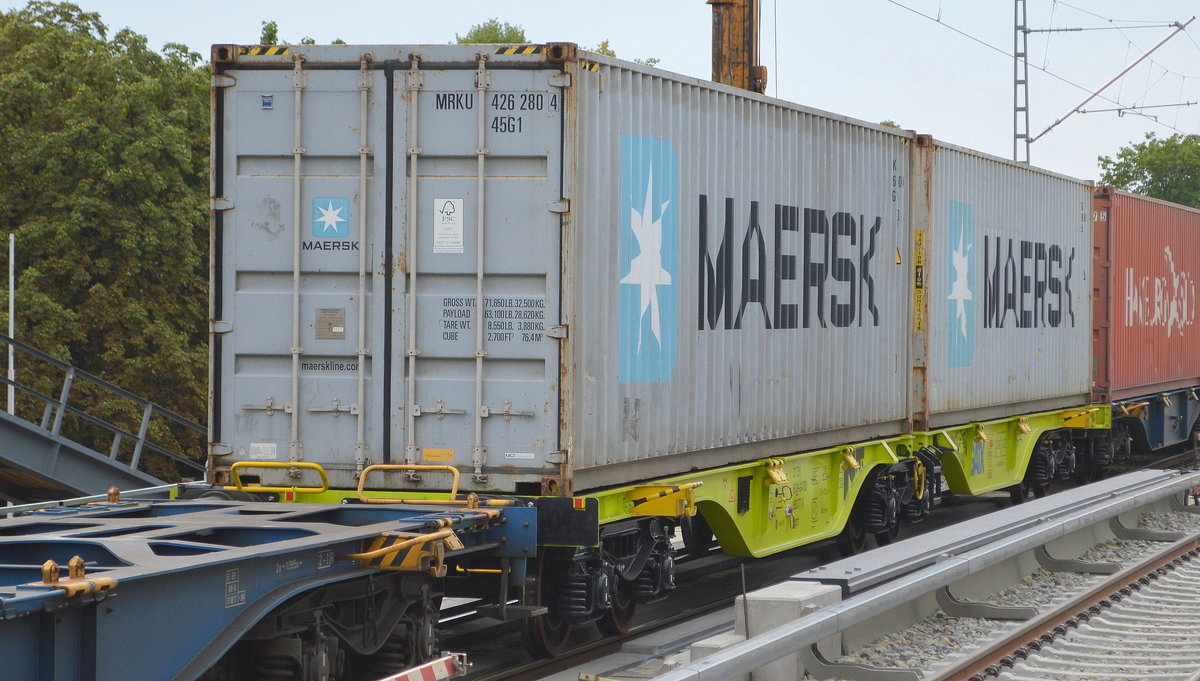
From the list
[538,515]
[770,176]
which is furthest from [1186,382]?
[538,515]

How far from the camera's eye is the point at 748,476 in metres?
10.9

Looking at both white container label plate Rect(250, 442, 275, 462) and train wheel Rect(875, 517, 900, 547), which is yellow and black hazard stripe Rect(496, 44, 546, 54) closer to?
white container label plate Rect(250, 442, 275, 462)

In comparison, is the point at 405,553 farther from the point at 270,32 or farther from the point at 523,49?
the point at 270,32

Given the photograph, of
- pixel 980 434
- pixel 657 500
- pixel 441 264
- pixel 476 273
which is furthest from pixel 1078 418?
pixel 441 264

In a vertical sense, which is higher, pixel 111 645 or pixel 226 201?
pixel 226 201

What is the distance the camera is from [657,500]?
30.8 ft

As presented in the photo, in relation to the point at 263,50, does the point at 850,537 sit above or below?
below

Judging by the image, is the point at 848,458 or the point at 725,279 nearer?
the point at 725,279

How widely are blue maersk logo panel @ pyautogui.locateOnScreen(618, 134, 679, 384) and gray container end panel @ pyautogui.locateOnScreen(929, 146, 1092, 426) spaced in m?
5.03

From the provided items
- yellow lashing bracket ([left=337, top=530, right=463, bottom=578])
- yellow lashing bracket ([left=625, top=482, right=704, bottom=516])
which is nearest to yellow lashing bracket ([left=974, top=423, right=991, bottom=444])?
yellow lashing bracket ([left=625, top=482, right=704, bottom=516])

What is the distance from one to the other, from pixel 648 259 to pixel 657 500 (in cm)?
167

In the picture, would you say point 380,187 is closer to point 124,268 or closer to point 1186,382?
point 124,268

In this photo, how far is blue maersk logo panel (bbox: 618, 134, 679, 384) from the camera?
9.03m

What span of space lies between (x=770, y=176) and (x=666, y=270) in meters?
1.92
